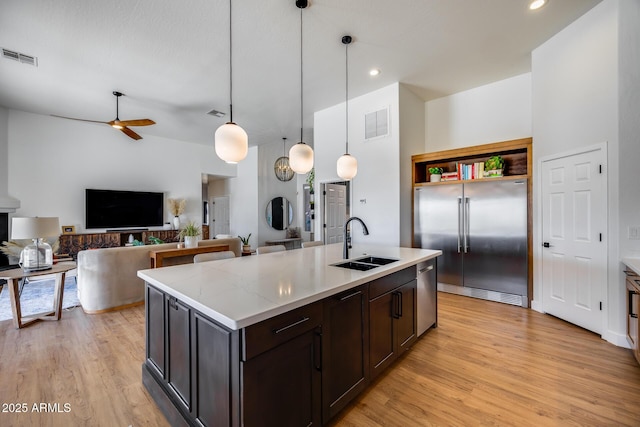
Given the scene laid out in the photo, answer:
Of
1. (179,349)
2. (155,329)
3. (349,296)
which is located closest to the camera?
(179,349)

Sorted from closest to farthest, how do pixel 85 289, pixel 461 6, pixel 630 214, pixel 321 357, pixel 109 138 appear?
1. pixel 321 357
2. pixel 630 214
3. pixel 461 6
4. pixel 85 289
5. pixel 109 138

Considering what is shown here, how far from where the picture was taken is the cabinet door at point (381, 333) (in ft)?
6.38

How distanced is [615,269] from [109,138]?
29.6 ft

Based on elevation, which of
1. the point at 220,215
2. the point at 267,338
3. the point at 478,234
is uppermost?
the point at 220,215

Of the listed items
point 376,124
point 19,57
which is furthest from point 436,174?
point 19,57

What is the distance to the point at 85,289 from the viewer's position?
3531 millimetres

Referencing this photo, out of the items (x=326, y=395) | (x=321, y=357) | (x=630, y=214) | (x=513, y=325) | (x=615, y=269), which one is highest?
(x=630, y=214)

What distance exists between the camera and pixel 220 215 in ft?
31.2

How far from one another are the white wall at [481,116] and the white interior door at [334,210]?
2065 mm

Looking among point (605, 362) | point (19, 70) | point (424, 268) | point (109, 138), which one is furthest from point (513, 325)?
point (109, 138)

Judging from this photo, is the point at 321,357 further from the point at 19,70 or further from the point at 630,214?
the point at 19,70

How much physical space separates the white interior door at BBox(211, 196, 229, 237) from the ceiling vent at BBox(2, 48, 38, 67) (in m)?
5.82

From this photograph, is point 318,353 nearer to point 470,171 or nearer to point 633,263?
point 633,263

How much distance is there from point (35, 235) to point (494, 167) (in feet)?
20.0
